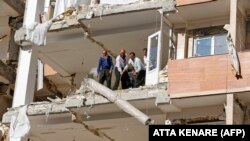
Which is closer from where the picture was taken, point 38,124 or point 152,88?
point 152,88

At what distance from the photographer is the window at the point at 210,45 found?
19.7 metres

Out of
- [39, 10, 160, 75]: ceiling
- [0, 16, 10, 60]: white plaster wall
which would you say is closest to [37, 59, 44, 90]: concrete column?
[39, 10, 160, 75]: ceiling

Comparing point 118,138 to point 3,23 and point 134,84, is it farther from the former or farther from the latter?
point 3,23

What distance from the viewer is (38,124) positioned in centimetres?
2212

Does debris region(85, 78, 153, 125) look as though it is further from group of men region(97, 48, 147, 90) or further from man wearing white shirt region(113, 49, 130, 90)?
man wearing white shirt region(113, 49, 130, 90)

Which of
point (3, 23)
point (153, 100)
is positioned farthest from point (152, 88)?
point (3, 23)

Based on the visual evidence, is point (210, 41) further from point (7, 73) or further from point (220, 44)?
point (7, 73)

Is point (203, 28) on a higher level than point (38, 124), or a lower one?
higher

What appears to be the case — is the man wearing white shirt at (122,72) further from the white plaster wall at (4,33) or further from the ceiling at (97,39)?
the white plaster wall at (4,33)

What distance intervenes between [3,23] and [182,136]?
14.5 m

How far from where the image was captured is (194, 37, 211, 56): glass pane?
19859 millimetres

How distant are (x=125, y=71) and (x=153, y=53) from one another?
0.91 meters

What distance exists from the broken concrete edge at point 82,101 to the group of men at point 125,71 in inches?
27.2

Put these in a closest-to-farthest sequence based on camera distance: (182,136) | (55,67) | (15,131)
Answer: (182,136), (15,131), (55,67)
